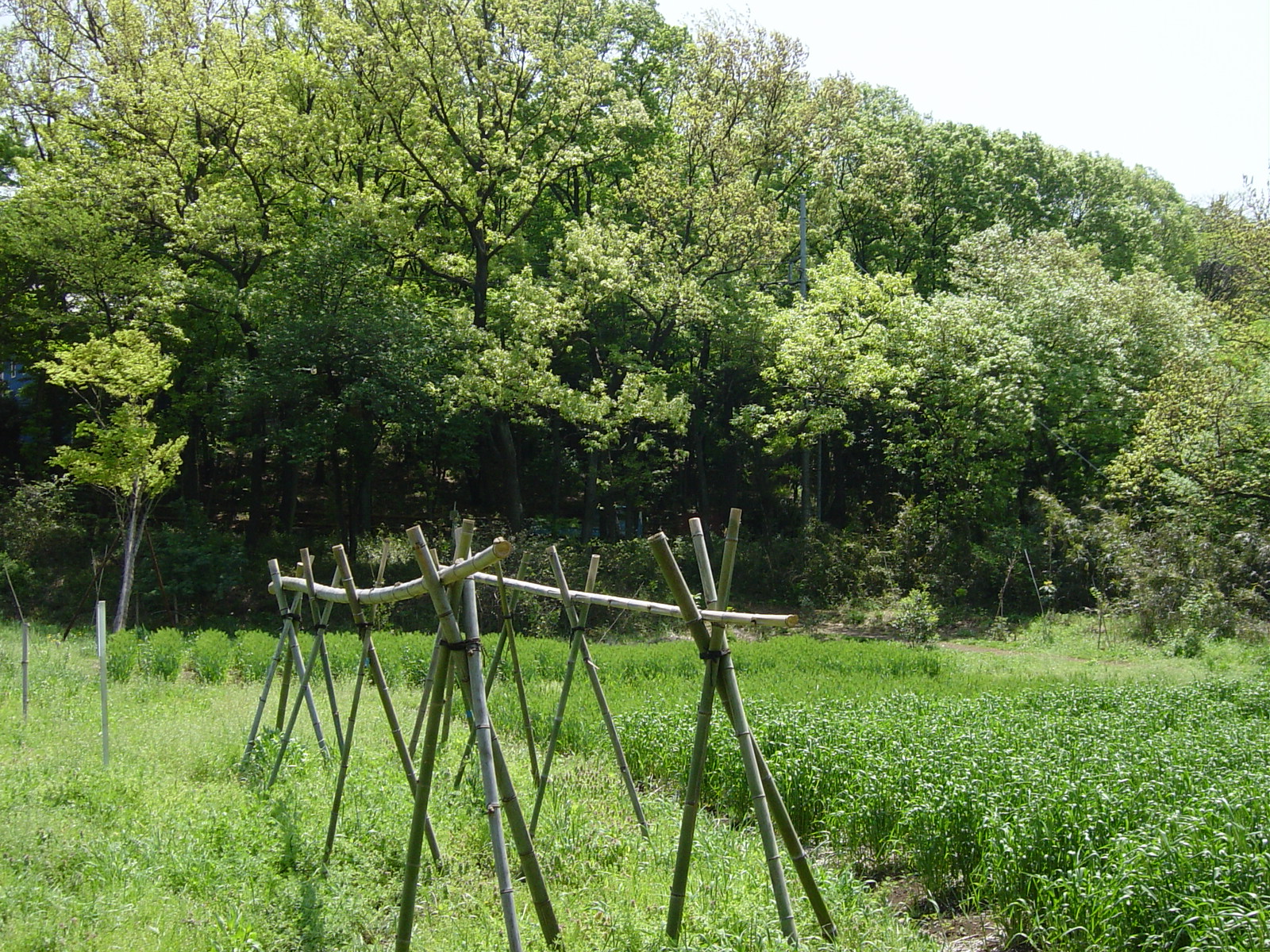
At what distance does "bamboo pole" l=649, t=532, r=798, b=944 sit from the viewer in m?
4.29

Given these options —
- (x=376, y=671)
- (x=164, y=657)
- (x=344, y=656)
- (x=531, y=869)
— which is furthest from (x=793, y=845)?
(x=164, y=657)

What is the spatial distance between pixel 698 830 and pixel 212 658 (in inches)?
359

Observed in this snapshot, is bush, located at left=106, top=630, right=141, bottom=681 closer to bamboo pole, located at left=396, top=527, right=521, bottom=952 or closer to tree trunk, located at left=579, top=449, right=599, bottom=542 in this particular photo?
bamboo pole, located at left=396, top=527, right=521, bottom=952

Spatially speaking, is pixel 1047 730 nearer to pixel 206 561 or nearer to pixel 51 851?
pixel 51 851

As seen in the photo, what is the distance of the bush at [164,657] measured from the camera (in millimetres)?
12469

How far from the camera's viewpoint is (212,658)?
12688 mm

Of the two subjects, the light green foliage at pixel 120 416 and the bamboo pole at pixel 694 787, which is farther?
the light green foliage at pixel 120 416

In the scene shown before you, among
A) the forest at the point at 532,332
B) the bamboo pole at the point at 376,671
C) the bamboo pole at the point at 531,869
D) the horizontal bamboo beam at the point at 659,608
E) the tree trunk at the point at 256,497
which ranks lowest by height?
the bamboo pole at the point at 531,869

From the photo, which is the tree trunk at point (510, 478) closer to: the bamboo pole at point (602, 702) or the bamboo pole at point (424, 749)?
the bamboo pole at point (602, 702)

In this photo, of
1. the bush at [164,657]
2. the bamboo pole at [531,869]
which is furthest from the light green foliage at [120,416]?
the bamboo pole at [531,869]

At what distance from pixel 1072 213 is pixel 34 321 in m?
34.3

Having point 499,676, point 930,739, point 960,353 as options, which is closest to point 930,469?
point 960,353

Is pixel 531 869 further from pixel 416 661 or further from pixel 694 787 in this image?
pixel 416 661

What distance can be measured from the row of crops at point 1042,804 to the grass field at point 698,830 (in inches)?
0.7
